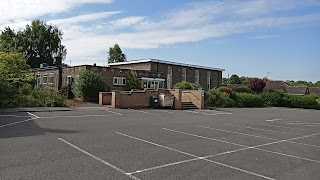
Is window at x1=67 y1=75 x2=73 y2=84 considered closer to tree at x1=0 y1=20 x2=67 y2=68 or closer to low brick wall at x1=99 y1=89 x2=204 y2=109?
low brick wall at x1=99 y1=89 x2=204 y2=109

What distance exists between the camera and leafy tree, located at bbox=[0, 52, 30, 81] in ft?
85.3

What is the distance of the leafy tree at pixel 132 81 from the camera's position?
33.1 m

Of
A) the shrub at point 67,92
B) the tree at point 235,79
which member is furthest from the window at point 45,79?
the tree at point 235,79

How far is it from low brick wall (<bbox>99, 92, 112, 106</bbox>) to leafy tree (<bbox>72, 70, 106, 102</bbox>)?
2.68 meters

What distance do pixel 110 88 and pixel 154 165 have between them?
25.6 m

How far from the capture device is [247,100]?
36.3m

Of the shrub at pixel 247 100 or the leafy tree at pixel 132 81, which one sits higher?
the leafy tree at pixel 132 81

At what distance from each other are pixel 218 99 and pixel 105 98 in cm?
1242

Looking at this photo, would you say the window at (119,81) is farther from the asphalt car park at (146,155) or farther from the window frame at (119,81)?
the asphalt car park at (146,155)

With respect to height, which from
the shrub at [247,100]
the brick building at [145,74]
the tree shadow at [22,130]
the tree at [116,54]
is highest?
the tree at [116,54]

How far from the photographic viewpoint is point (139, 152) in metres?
8.02

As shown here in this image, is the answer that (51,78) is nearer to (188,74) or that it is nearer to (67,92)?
(67,92)

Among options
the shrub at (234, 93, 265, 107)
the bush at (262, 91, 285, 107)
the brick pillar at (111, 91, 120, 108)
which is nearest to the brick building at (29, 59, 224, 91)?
the brick pillar at (111, 91, 120, 108)

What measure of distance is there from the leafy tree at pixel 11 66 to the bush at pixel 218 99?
724 inches
